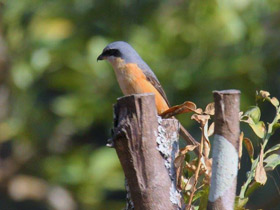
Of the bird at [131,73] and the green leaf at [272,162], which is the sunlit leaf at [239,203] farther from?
the bird at [131,73]

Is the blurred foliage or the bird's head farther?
the blurred foliage

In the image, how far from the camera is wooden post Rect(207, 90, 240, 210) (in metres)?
2.09

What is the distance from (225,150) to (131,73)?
236 cm

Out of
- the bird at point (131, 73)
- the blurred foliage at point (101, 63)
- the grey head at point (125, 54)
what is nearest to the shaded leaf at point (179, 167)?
the bird at point (131, 73)

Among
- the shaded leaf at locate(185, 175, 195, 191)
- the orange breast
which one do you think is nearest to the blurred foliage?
the orange breast

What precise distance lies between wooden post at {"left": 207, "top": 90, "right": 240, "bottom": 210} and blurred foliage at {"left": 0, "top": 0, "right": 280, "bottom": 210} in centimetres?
352

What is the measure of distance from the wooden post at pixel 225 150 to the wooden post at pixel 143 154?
14 centimetres

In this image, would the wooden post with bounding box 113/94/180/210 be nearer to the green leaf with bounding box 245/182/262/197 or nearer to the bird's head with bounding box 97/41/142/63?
the green leaf with bounding box 245/182/262/197

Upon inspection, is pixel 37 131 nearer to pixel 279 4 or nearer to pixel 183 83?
pixel 183 83

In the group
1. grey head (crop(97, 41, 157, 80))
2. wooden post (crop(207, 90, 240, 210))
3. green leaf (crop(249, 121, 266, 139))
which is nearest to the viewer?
wooden post (crop(207, 90, 240, 210))

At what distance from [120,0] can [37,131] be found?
1.44 metres

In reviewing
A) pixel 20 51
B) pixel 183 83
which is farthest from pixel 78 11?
pixel 183 83

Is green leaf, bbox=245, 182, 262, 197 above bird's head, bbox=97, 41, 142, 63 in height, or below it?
below

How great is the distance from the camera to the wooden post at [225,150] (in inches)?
82.4
